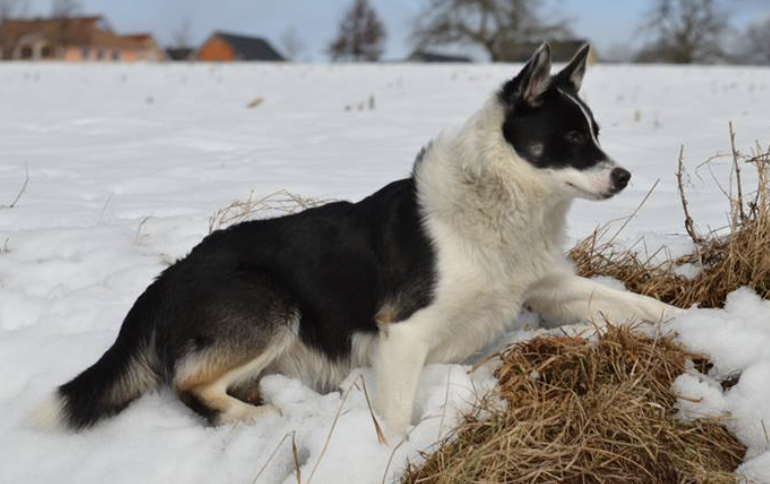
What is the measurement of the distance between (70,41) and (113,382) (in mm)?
50123

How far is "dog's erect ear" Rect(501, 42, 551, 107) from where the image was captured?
294 centimetres

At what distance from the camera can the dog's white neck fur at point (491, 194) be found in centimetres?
299

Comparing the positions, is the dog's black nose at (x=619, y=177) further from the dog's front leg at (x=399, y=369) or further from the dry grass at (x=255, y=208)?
the dry grass at (x=255, y=208)

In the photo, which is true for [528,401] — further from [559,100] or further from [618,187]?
[559,100]

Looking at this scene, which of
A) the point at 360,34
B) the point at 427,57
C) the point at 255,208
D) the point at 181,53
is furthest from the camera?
the point at 181,53

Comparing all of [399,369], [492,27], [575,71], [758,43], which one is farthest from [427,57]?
[399,369]

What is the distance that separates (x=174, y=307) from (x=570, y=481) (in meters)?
1.78

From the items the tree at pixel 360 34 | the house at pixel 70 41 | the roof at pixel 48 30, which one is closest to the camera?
the roof at pixel 48 30

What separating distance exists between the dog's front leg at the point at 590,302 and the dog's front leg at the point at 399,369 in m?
0.67

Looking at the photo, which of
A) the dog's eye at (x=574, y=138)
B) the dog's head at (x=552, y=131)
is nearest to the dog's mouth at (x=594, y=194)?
the dog's head at (x=552, y=131)

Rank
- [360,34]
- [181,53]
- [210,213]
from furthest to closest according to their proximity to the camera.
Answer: [181,53], [360,34], [210,213]

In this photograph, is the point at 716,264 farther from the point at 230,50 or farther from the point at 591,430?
the point at 230,50

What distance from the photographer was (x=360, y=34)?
63.1m

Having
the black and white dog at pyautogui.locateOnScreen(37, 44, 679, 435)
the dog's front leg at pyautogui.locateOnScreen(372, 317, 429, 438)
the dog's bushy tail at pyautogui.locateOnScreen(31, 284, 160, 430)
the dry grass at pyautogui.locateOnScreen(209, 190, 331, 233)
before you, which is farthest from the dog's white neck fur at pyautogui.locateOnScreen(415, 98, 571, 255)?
the dry grass at pyautogui.locateOnScreen(209, 190, 331, 233)
